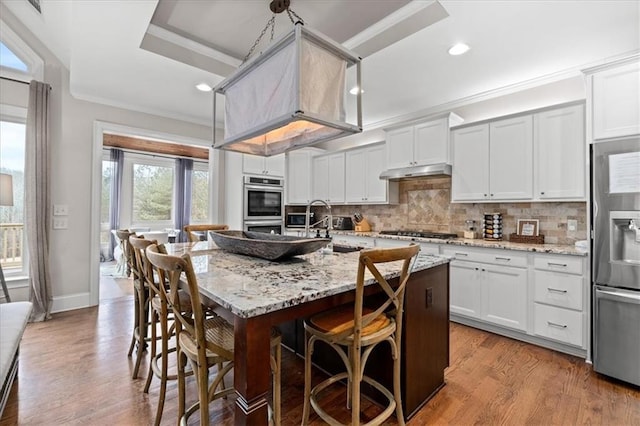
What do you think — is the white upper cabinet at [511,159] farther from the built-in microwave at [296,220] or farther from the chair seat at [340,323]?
the built-in microwave at [296,220]

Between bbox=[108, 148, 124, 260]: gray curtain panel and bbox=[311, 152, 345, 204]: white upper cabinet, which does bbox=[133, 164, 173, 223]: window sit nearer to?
bbox=[108, 148, 124, 260]: gray curtain panel

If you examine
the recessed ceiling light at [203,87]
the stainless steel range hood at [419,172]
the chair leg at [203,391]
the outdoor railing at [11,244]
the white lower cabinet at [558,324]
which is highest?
the recessed ceiling light at [203,87]

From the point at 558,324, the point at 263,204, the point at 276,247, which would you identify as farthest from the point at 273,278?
the point at 263,204

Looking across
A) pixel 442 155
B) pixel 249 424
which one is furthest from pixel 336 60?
pixel 442 155

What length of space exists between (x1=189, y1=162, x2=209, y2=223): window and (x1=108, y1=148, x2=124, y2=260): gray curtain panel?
162cm

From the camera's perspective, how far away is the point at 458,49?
2553 mm

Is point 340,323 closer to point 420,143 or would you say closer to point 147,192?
point 420,143

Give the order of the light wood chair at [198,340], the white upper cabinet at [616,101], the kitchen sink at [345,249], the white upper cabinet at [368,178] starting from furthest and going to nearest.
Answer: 1. the white upper cabinet at [368,178]
2. the kitchen sink at [345,249]
3. the white upper cabinet at [616,101]
4. the light wood chair at [198,340]

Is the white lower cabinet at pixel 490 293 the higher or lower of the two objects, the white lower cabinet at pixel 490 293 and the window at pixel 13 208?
the lower

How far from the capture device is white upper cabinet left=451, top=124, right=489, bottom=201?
3352mm

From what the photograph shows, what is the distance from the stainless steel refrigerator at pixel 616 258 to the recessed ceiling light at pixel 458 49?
4.19 feet

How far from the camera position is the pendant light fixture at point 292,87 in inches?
62.0

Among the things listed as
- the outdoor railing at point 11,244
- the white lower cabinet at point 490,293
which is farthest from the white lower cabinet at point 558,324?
the outdoor railing at point 11,244

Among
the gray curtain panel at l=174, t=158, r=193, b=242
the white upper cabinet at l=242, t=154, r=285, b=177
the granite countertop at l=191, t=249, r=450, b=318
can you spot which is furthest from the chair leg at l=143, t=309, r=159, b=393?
the gray curtain panel at l=174, t=158, r=193, b=242
